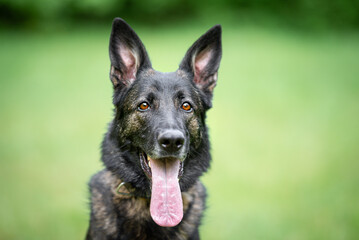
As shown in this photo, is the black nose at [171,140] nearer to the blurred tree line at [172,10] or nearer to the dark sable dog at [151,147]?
the dark sable dog at [151,147]

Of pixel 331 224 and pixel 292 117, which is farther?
pixel 292 117

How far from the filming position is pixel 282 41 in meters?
19.5

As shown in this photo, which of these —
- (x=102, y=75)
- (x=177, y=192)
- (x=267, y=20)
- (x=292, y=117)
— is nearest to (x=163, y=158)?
(x=177, y=192)

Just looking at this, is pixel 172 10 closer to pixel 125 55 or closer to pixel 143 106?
pixel 125 55

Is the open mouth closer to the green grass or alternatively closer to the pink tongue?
the pink tongue

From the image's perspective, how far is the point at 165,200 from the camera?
3.07 metres

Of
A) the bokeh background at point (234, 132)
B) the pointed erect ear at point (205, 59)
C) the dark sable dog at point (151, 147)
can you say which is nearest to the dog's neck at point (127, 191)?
the dark sable dog at point (151, 147)

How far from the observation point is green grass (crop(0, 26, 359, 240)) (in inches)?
201

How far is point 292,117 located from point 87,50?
12.3m

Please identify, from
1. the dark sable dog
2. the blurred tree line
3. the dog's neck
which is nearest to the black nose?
the dark sable dog

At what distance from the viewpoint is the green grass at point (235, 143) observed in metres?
5.12

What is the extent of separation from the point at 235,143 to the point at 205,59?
14.1ft

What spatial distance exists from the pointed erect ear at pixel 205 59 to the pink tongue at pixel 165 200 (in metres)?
1.29

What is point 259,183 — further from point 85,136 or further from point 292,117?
point 85,136
